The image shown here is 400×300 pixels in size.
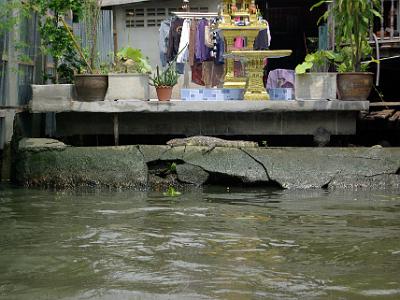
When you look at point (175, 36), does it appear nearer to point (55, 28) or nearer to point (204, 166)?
point (55, 28)

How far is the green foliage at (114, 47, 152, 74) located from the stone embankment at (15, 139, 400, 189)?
2.46m

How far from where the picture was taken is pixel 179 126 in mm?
11297

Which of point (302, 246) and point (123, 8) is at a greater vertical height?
point (123, 8)

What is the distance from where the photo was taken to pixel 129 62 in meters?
12.0

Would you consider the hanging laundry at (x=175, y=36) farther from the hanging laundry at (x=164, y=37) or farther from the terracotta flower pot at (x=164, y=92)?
the terracotta flower pot at (x=164, y=92)

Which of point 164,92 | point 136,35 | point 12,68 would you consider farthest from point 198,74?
point 12,68

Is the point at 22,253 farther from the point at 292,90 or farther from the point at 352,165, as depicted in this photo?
the point at 292,90

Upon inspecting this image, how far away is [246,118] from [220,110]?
2.41 ft

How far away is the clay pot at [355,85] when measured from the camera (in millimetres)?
10656

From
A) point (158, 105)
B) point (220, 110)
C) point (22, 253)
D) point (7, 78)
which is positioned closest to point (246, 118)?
point (220, 110)

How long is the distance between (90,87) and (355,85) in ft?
14.1

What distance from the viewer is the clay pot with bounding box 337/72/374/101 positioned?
35.0 feet

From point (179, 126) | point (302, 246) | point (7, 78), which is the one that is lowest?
point (302, 246)

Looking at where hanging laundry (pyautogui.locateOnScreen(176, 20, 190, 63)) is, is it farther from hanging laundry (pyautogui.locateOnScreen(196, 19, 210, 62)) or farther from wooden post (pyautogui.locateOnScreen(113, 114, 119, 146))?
wooden post (pyautogui.locateOnScreen(113, 114, 119, 146))
